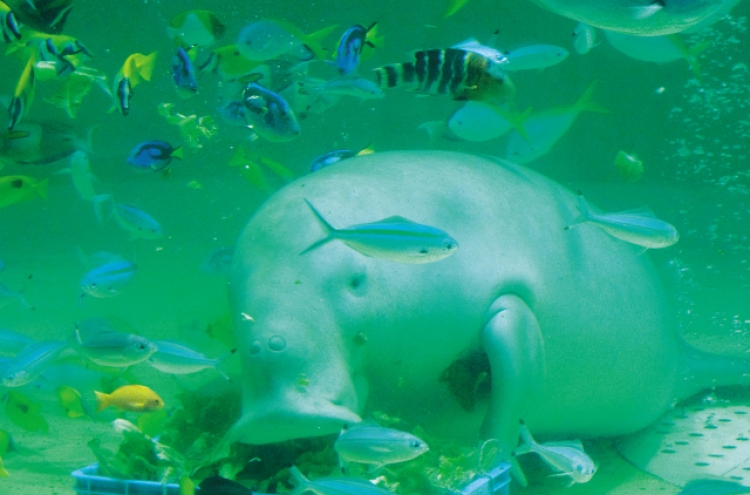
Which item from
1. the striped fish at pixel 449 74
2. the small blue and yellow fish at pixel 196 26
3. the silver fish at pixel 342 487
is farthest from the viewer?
the small blue and yellow fish at pixel 196 26

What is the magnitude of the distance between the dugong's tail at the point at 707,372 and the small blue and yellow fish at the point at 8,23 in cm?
560

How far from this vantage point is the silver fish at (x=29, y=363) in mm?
3785

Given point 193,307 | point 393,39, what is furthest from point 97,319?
point 393,39

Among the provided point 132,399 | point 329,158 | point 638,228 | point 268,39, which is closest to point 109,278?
point 132,399

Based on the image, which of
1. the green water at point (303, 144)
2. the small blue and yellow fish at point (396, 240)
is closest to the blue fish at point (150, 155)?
the small blue and yellow fish at point (396, 240)

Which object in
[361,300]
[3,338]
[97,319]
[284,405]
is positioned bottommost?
[3,338]

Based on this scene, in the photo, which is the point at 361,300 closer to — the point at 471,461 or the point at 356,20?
the point at 471,461

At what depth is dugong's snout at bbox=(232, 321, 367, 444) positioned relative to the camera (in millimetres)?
2838

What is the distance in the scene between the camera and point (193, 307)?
10.8 meters

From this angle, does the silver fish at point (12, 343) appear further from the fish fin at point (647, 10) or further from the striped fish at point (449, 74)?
the fish fin at point (647, 10)

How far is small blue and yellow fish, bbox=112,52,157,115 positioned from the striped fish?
5.77 ft

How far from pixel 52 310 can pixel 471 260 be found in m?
8.88

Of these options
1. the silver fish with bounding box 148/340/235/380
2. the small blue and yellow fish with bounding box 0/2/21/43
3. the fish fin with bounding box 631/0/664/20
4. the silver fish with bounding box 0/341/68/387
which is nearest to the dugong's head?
the silver fish with bounding box 148/340/235/380

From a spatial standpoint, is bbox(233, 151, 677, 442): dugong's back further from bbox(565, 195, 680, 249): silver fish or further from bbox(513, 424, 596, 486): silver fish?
bbox(513, 424, 596, 486): silver fish
